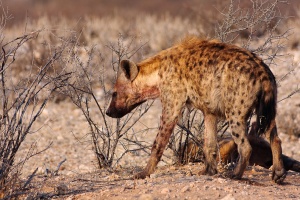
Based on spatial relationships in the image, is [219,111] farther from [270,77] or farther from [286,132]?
[286,132]

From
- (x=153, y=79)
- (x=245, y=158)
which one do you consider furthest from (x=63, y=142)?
(x=245, y=158)

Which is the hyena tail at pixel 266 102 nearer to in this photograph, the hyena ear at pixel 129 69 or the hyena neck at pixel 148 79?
the hyena neck at pixel 148 79

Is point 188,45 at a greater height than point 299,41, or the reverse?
point 299,41

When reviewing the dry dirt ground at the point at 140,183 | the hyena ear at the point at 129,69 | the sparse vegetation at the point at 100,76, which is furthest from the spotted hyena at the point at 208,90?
the sparse vegetation at the point at 100,76

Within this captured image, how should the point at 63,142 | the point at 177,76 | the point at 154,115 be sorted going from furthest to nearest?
the point at 154,115 → the point at 63,142 → the point at 177,76

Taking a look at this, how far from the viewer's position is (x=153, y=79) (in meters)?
8.38

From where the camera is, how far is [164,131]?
809cm

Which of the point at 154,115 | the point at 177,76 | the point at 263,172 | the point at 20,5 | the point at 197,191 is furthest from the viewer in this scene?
the point at 20,5

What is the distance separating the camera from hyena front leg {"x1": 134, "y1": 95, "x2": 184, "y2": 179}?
8.03 meters

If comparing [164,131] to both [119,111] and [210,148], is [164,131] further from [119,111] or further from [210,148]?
[119,111]

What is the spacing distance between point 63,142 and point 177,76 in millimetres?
5498

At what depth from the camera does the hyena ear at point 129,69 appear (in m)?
8.52

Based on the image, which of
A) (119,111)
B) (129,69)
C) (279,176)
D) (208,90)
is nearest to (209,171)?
(279,176)

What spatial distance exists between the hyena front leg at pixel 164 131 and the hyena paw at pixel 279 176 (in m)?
1.22
